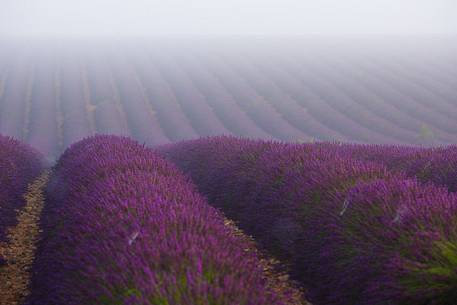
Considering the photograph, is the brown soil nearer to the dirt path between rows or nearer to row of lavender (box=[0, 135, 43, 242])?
the dirt path between rows

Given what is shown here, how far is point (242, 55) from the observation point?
112 ft

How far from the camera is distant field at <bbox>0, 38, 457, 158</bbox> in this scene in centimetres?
1862

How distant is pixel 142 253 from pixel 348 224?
5.25 ft

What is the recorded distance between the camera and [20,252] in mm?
4855

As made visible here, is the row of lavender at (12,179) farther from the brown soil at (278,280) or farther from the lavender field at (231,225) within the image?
the brown soil at (278,280)

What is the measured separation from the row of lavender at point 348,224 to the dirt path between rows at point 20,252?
194 centimetres

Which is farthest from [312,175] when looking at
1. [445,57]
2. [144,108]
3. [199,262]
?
[445,57]

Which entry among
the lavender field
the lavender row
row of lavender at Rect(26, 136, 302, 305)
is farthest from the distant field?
row of lavender at Rect(26, 136, 302, 305)

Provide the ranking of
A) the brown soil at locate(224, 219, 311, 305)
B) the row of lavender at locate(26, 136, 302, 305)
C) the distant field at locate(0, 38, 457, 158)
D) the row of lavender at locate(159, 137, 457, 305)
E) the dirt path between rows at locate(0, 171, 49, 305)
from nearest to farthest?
the row of lavender at locate(26, 136, 302, 305) < the row of lavender at locate(159, 137, 457, 305) < the brown soil at locate(224, 219, 311, 305) < the dirt path between rows at locate(0, 171, 49, 305) < the distant field at locate(0, 38, 457, 158)

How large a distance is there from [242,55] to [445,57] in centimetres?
1182

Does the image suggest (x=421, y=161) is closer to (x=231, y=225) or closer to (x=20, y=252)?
(x=231, y=225)

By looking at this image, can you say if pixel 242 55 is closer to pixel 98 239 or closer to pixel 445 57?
pixel 445 57

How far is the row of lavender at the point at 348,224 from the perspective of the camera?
2.86 meters

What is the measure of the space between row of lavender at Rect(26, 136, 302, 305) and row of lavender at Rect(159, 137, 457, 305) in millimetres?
455
